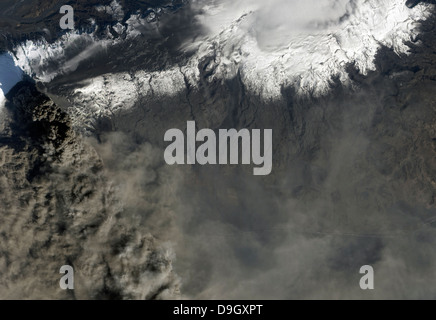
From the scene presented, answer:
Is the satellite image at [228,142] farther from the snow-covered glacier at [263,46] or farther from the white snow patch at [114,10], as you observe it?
the white snow patch at [114,10]

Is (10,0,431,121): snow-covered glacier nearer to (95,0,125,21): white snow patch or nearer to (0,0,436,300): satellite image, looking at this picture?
(0,0,436,300): satellite image

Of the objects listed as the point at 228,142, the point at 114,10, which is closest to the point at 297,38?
the point at 228,142

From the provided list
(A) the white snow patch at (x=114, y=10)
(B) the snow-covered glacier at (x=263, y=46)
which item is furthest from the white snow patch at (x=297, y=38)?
(A) the white snow patch at (x=114, y=10)

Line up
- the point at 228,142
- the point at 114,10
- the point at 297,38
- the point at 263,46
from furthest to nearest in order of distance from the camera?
1. the point at 297,38
2. the point at 263,46
3. the point at 114,10
4. the point at 228,142

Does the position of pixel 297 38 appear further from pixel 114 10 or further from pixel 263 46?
pixel 114 10

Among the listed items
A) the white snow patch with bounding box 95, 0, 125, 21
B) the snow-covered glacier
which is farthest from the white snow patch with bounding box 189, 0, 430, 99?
the white snow patch with bounding box 95, 0, 125, 21

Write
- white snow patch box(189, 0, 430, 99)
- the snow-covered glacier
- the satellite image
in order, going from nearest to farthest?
the satellite image < the snow-covered glacier < white snow patch box(189, 0, 430, 99)

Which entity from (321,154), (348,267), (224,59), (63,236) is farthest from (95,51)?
(348,267)

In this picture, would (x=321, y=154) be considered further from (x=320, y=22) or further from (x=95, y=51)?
(x=95, y=51)

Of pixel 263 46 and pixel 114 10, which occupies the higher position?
pixel 114 10

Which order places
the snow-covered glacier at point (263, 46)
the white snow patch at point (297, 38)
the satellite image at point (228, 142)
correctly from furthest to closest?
the white snow patch at point (297, 38) → the snow-covered glacier at point (263, 46) → the satellite image at point (228, 142)
